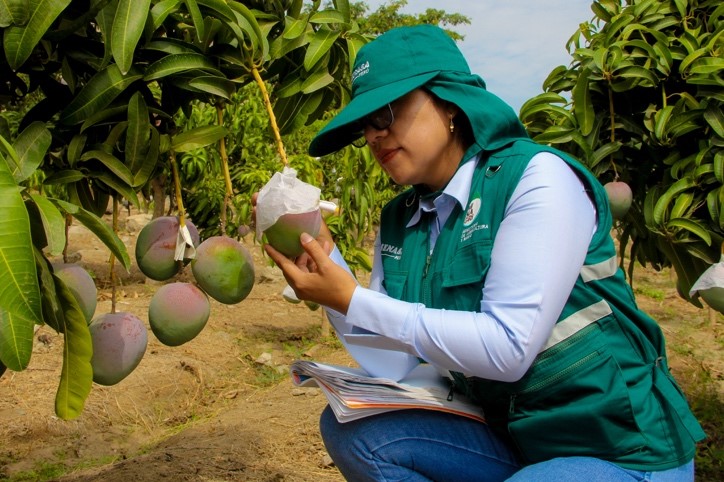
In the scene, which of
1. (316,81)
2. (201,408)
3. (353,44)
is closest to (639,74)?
(353,44)

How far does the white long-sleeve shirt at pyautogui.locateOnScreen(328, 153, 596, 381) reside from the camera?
1185 mm

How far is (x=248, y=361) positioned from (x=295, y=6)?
10.8ft

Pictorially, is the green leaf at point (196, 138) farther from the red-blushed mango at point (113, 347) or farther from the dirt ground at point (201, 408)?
the dirt ground at point (201, 408)

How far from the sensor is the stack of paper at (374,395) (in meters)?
1.40

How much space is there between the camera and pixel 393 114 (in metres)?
1.34

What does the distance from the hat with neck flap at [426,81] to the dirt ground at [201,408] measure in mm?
1653

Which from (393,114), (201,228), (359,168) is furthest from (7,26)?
(201,228)

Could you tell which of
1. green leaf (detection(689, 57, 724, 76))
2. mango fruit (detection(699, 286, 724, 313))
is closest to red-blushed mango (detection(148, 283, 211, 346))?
mango fruit (detection(699, 286, 724, 313))

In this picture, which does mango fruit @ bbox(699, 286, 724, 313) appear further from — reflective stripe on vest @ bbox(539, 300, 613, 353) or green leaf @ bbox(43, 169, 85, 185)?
green leaf @ bbox(43, 169, 85, 185)

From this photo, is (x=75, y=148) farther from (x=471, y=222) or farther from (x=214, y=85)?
(x=471, y=222)

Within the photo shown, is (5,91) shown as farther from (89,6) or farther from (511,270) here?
(511,270)

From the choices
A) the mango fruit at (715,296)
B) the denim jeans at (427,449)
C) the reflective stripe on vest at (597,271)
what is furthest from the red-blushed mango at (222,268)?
the mango fruit at (715,296)

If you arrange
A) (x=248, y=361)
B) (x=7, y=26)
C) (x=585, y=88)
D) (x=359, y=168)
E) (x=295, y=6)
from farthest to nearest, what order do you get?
(x=248, y=361) → (x=359, y=168) → (x=585, y=88) → (x=295, y=6) → (x=7, y=26)

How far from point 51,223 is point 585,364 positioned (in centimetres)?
86
